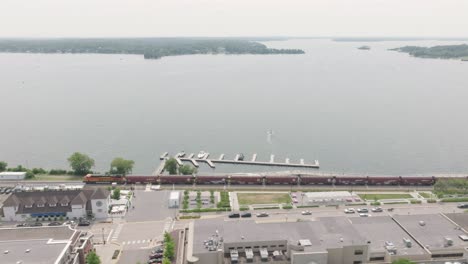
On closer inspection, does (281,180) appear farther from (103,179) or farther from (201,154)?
(103,179)

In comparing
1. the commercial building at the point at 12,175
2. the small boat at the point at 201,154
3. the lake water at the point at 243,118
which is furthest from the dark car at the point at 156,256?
the small boat at the point at 201,154

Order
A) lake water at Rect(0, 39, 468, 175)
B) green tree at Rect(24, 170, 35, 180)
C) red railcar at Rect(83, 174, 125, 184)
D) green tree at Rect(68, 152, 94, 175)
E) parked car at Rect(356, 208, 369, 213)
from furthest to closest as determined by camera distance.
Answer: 1. lake water at Rect(0, 39, 468, 175)
2. green tree at Rect(68, 152, 94, 175)
3. green tree at Rect(24, 170, 35, 180)
4. red railcar at Rect(83, 174, 125, 184)
5. parked car at Rect(356, 208, 369, 213)

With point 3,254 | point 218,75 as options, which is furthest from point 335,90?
point 3,254

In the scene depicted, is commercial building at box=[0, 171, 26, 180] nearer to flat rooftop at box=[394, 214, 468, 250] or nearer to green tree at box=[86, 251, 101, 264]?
green tree at box=[86, 251, 101, 264]

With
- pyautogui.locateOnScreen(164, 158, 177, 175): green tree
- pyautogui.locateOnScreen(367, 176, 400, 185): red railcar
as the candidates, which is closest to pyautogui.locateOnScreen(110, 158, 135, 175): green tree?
pyautogui.locateOnScreen(164, 158, 177, 175): green tree

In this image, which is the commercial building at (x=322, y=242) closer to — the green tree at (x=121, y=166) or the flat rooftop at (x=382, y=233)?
the flat rooftop at (x=382, y=233)

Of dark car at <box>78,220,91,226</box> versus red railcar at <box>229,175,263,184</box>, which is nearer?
dark car at <box>78,220,91,226</box>
